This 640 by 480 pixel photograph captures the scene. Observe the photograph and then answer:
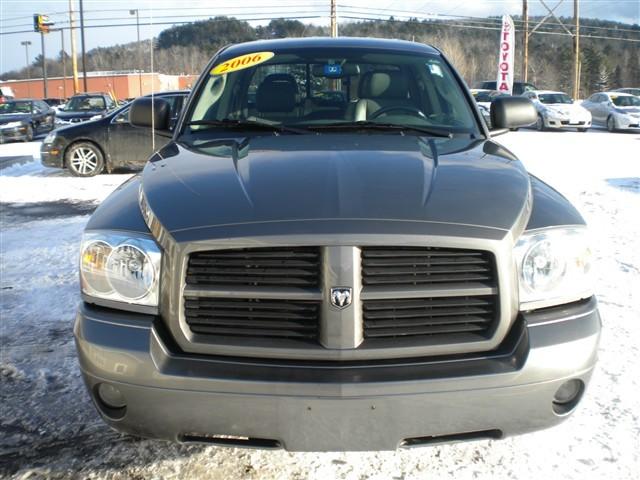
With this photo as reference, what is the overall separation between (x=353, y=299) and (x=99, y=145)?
37.4 ft

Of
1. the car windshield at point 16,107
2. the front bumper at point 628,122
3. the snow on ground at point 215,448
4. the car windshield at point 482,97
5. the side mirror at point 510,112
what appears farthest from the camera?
the car windshield at point 482,97

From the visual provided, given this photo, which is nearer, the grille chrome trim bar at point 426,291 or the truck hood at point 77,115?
the grille chrome trim bar at point 426,291

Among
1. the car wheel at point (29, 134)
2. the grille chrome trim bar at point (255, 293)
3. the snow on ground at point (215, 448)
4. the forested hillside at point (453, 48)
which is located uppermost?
the forested hillside at point (453, 48)

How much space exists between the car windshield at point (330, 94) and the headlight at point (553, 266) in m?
1.23

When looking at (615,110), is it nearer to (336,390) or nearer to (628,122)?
(628,122)

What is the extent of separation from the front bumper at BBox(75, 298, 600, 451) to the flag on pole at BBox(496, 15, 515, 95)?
24244 mm

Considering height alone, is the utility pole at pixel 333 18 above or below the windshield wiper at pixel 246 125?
above

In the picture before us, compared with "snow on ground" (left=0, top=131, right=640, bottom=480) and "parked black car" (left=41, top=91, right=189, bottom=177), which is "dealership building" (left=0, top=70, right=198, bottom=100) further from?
"snow on ground" (left=0, top=131, right=640, bottom=480)

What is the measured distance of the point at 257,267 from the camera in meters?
2.06

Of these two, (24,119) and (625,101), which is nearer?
(24,119)

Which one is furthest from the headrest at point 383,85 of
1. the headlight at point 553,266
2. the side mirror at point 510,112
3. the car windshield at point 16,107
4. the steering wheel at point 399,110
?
the car windshield at point 16,107

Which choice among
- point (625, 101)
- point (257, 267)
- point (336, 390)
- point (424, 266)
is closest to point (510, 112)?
point (424, 266)

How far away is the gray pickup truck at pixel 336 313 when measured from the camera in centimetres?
199

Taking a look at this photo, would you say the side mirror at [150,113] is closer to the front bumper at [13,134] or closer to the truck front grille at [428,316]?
the truck front grille at [428,316]
